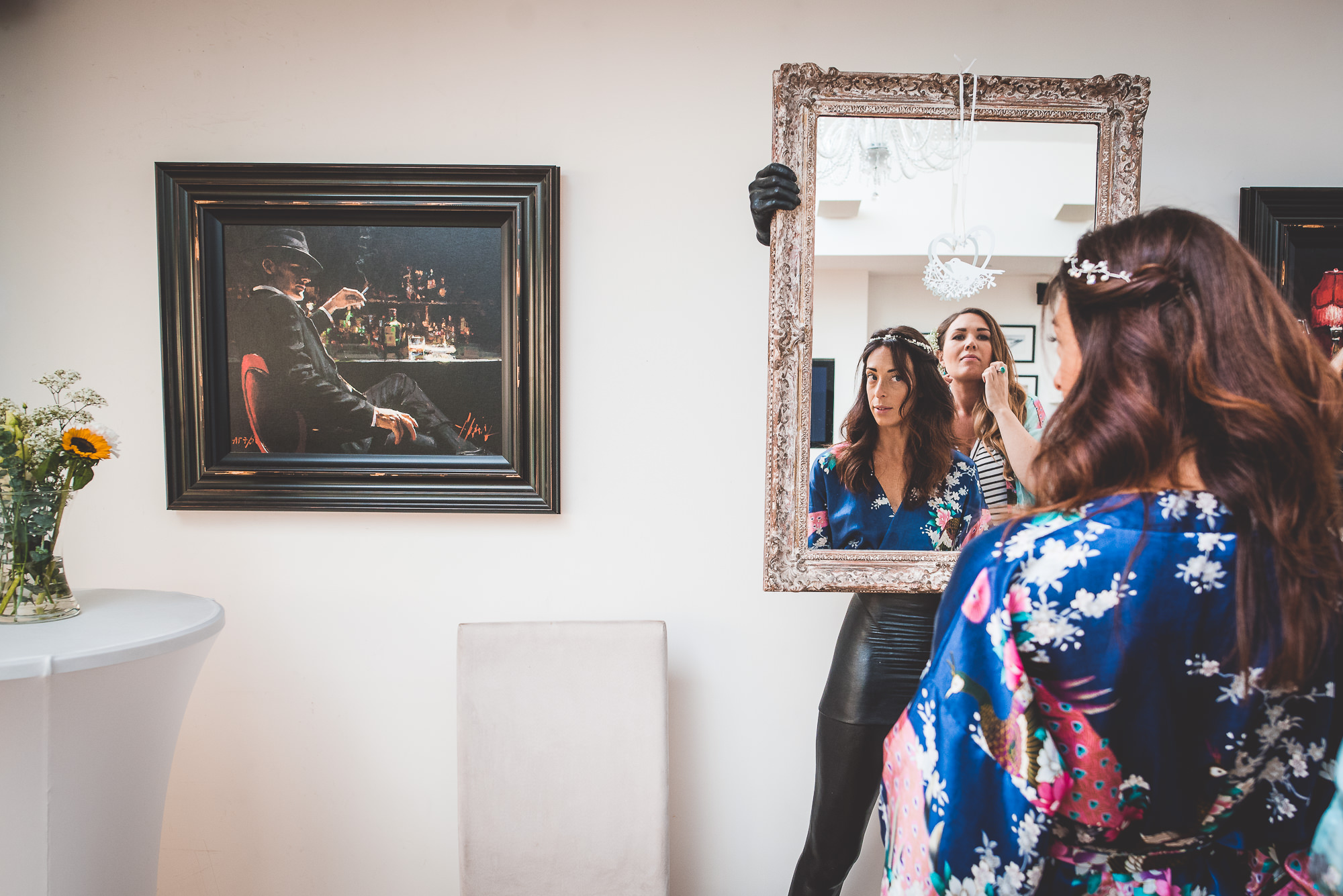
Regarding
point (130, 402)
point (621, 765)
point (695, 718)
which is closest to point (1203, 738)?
Answer: point (621, 765)

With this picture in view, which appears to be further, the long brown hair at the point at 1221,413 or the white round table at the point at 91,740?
the white round table at the point at 91,740

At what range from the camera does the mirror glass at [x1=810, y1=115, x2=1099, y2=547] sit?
1244mm

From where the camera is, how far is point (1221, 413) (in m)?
0.68

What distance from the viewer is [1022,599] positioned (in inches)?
27.7

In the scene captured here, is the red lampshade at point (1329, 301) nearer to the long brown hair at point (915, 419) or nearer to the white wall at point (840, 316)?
the long brown hair at point (915, 419)

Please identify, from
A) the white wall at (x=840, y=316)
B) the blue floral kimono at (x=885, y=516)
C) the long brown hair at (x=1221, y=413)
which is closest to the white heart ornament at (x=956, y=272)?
the white wall at (x=840, y=316)

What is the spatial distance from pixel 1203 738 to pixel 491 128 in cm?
168

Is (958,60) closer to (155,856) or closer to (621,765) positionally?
(621,765)

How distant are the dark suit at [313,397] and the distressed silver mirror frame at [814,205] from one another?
2.54ft

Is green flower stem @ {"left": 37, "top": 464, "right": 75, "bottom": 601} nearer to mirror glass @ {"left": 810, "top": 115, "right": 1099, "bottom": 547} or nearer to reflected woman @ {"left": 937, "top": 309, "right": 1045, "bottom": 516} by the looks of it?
mirror glass @ {"left": 810, "top": 115, "right": 1099, "bottom": 547}

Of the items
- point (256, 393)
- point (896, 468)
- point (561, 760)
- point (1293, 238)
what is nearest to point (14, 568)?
point (256, 393)

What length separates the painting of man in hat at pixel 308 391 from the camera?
5.15ft

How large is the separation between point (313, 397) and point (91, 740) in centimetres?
78
